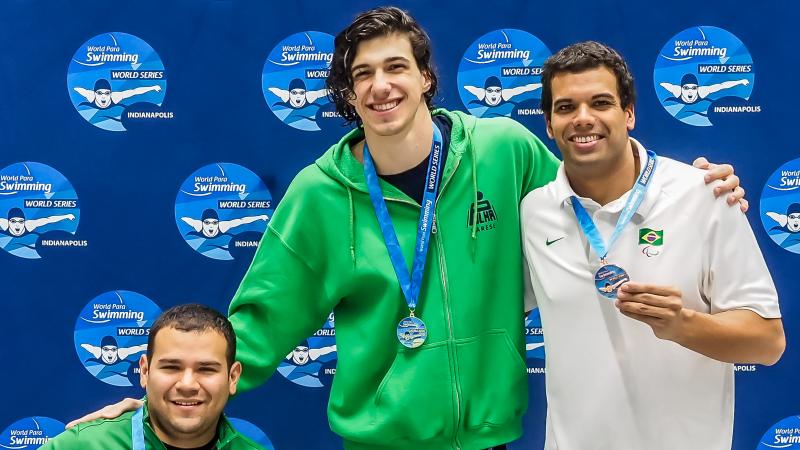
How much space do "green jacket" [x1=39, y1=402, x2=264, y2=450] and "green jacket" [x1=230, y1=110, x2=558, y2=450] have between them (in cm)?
30

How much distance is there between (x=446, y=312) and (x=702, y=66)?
1.54m

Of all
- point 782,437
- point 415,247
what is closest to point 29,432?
point 415,247

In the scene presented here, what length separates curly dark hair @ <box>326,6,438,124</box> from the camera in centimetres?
225

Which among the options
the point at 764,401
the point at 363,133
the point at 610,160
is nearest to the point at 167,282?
the point at 363,133

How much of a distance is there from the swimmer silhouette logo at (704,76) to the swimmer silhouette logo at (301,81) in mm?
1311

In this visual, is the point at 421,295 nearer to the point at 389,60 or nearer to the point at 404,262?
the point at 404,262

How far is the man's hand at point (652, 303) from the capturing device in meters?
1.82

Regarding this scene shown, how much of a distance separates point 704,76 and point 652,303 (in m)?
1.53

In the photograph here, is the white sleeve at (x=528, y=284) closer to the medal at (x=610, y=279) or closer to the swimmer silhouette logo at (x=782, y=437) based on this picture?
the medal at (x=610, y=279)

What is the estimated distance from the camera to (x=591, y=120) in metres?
2.01

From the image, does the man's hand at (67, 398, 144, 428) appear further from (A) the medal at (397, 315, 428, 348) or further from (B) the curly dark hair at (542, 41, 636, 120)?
(B) the curly dark hair at (542, 41, 636, 120)

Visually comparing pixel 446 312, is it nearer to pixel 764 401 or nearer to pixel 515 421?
pixel 515 421

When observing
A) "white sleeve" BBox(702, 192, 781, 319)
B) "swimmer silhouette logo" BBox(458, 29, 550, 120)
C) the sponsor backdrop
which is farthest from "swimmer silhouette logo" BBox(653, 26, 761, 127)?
"white sleeve" BBox(702, 192, 781, 319)

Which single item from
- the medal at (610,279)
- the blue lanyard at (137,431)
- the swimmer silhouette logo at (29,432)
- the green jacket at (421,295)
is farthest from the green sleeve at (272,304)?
the swimmer silhouette logo at (29,432)
